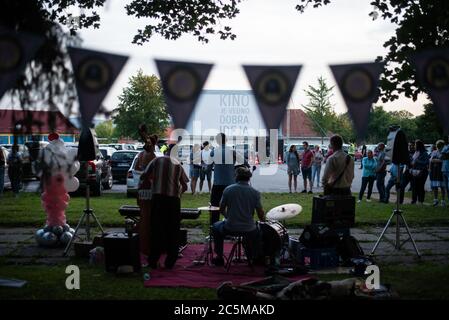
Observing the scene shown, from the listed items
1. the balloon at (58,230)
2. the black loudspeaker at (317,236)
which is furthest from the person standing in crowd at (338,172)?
the balloon at (58,230)

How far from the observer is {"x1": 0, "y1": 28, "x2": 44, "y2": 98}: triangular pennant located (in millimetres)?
6082

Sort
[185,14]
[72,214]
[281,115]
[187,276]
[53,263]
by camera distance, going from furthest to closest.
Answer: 1. [72,214]
2. [185,14]
3. [53,263]
4. [187,276]
5. [281,115]

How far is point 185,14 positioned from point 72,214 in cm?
543

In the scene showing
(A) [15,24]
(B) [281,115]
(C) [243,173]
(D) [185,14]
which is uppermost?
(D) [185,14]

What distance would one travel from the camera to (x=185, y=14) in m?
12.0

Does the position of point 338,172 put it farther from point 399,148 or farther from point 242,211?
point 242,211

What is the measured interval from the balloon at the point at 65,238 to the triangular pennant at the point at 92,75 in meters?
3.65

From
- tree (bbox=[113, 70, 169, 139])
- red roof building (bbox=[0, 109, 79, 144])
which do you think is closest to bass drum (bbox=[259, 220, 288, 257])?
red roof building (bbox=[0, 109, 79, 144])

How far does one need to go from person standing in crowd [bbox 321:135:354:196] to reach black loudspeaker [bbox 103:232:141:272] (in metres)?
3.19

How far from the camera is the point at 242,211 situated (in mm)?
7820

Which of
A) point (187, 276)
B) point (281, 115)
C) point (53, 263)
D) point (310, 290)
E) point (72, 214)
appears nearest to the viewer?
point (310, 290)
